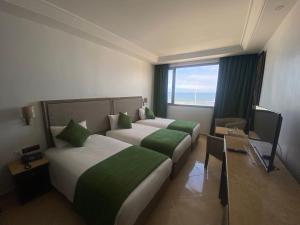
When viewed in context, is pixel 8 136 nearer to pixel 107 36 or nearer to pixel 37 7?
pixel 37 7

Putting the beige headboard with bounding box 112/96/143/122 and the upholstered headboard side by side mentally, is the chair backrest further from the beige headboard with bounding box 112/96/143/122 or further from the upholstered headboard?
the upholstered headboard

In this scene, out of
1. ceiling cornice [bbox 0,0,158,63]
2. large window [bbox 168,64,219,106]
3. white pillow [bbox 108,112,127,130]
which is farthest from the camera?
large window [bbox 168,64,219,106]

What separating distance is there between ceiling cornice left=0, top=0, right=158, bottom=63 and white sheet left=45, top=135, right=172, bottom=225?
2.07 meters

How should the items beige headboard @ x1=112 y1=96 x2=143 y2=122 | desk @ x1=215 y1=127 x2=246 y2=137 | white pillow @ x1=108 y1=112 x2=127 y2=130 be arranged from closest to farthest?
desk @ x1=215 y1=127 x2=246 y2=137 → white pillow @ x1=108 y1=112 x2=127 y2=130 → beige headboard @ x1=112 y1=96 x2=143 y2=122

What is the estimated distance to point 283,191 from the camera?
42.4 inches

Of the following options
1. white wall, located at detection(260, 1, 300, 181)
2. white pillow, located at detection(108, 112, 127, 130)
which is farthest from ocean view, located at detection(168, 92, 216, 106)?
white pillow, located at detection(108, 112, 127, 130)

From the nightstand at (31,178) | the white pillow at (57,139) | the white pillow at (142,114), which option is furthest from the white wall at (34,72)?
the white pillow at (142,114)

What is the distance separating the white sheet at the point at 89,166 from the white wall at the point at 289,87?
4.74 ft

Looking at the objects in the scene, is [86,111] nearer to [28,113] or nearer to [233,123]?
[28,113]

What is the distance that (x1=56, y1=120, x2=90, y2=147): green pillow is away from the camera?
2.30 m

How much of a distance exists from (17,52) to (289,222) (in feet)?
11.4

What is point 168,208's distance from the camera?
6.16 feet

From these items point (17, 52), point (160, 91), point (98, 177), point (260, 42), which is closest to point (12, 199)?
point (98, 177)

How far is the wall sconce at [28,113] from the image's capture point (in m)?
2.05
